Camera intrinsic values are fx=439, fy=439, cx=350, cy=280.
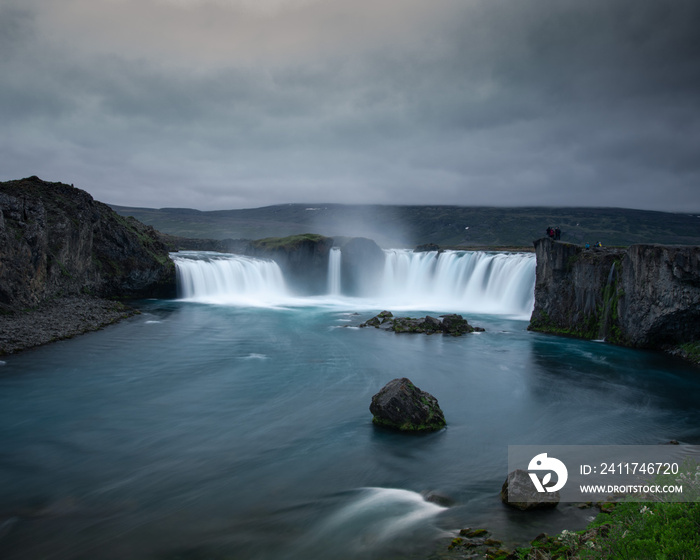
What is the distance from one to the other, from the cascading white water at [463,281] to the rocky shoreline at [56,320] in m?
30.6

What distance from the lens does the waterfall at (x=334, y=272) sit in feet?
186

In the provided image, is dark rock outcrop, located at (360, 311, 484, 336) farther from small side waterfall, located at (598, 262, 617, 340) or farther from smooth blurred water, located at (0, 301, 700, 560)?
small side waterfall, located at (598, 262, 617, 340)

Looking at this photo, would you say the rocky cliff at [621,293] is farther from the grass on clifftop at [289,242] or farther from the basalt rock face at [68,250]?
the basalt rock face at [68,250]

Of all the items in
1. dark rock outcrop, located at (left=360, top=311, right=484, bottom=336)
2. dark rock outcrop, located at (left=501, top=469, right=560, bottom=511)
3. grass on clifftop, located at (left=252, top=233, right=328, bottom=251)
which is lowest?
dark rock outcrop, located at (left=501, top=469, right=560, bottom=511)

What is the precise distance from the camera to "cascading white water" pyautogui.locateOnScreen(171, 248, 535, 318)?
42.4m

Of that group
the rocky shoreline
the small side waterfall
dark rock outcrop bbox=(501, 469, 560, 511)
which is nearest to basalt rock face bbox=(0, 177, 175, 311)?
the rocky shoreline

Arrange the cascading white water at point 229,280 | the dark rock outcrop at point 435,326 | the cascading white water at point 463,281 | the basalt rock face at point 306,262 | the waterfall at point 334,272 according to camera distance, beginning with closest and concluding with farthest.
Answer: the dark rock outcrop at point 435,326, the cascading white water at point 463,281, the cascading white water at point 229,280, the basalt rock face at point 306,262, the waterfall at point 334,272

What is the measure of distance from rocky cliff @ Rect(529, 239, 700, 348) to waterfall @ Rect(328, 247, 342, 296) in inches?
1153

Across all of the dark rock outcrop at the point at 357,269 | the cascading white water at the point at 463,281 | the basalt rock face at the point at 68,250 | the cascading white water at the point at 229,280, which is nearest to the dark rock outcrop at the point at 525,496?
the basalt rock face at the point at 68,250

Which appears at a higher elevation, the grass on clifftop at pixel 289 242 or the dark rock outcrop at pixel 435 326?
the grass on clifftop at pixel 289 242

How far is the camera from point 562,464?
10.7 metres

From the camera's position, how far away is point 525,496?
27.3 feet

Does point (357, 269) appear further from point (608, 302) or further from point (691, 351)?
point (691, 351)

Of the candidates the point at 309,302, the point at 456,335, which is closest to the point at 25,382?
the point at 456,335
